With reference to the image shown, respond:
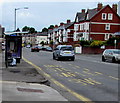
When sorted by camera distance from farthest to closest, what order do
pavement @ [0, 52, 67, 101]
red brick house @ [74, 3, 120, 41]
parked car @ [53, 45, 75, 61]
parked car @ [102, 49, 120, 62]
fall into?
red brick house @ [74, 3, 120, 41] < parked car @ [53, 45, 75, 61] < parked car @ [102, 49, 120, 62] < pavement @ [0, 52, 67, 101]

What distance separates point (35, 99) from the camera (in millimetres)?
8820

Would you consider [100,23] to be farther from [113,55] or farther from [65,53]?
[113,55]

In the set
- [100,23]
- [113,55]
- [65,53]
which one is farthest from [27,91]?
[100,23]

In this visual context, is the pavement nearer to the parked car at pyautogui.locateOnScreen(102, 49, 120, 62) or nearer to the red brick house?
the parked car at pyautogui.locateOnScreen(102, 49, 120, 62)

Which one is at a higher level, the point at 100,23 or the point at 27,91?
the point at 100,23

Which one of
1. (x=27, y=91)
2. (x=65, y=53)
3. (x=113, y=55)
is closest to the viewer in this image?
(x=27, y=91)

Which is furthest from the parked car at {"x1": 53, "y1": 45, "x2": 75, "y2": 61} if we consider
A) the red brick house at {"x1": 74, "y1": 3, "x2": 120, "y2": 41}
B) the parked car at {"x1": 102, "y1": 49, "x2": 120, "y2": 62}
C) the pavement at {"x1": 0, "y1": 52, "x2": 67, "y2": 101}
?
the red brick house at {"x1": 74, "y1": 3, "x2": 120, "y2": 41}

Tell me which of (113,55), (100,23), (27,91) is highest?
(100,23)

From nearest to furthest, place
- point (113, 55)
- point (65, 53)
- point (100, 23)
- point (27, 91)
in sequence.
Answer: point (27, 91) < point (113, 55) < point (65, 53) < point (100, 23)

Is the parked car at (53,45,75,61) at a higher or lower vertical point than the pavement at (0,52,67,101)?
higher

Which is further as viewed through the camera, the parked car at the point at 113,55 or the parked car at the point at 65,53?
the parked car at the point at 65,53

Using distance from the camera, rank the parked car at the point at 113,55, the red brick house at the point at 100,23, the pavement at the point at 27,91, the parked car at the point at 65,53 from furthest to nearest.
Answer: the red brick house at the point at 100,23, the parked car at the point at 65,53, the parked car at the point at 113,55, the pavement at the point at 27,91

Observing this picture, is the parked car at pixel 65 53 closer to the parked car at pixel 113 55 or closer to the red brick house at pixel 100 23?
the parked car at pixel 113 55

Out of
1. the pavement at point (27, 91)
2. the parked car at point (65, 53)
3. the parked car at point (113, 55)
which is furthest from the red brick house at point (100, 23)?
the pavement at point (27, 91)
